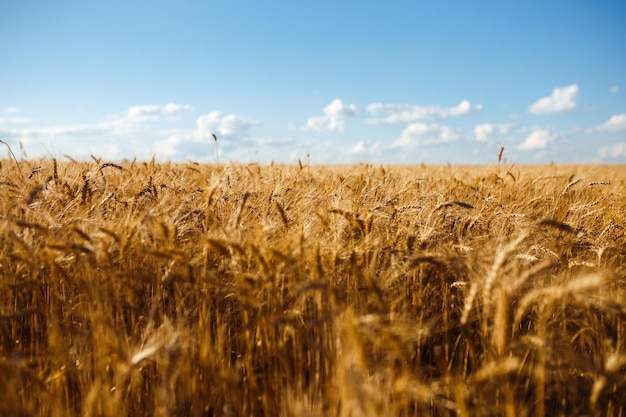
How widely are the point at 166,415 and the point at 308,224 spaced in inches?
45.2

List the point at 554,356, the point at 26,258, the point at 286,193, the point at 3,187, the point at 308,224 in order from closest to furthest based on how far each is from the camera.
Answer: the point at 554,356 < the point at 26,258 < the point at 308,224 < the point at 3,187 < the point at 286,193

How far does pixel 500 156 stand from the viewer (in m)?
4.79

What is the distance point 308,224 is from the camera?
211 cm

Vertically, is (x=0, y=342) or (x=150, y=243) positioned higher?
(x=150, y=243)

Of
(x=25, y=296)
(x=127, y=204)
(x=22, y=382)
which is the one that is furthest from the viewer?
(x=127, y=204)

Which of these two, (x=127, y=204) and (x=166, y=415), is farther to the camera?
(x=127, y=204)

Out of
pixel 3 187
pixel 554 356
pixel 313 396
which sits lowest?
pixel 313 396

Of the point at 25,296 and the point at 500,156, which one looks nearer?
the point at 25,296

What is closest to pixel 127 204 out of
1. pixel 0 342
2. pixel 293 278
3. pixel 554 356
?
pixel 0 342

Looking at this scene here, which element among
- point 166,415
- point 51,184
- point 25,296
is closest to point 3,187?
point 51,184

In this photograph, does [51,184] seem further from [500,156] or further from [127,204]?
[500,156]

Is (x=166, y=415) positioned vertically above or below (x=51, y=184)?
below

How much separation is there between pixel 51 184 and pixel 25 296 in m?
1.20

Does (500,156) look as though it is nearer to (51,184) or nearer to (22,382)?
(51,184)
